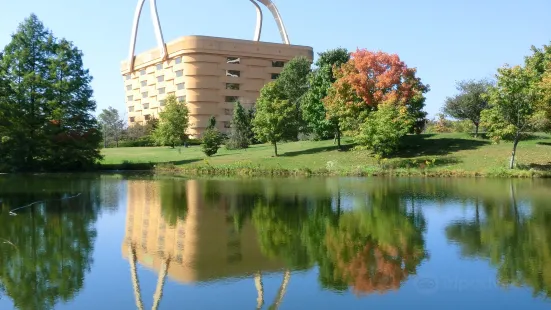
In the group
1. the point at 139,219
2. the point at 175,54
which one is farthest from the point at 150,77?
the point at 139,219

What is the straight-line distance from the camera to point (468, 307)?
782cm

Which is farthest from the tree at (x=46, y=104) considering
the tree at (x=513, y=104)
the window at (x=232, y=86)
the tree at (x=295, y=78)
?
the window at (x=232, y=86)

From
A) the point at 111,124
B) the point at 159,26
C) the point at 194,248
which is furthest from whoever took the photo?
the point at 159,26

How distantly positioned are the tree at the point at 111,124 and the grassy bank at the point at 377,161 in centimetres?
3029

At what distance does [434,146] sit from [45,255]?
121 ft

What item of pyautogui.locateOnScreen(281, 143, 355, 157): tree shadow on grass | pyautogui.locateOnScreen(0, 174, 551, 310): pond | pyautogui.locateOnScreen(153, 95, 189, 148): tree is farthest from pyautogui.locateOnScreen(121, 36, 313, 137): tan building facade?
pyautogui.locateOnScreen(0, 174, 551, 310): pond

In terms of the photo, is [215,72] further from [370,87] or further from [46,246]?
[46,246]

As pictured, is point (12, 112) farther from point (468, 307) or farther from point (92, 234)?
point (468, 307)

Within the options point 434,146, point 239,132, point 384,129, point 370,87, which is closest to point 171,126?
point 239,132

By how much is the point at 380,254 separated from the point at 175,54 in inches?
3281

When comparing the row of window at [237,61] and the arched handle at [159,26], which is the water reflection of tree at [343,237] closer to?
the row of window at [237,61]

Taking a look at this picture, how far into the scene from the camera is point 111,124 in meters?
82.1

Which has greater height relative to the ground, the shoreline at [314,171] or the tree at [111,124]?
the tree at [111,124]

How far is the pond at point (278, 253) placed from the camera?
8359mm
